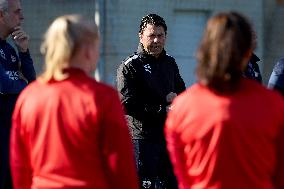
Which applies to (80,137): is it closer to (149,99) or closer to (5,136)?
(5,136)

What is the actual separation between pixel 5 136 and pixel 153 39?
5.38 ft

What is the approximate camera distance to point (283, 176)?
3.82 meters

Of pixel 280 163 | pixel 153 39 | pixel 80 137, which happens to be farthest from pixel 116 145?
pixel 153 39

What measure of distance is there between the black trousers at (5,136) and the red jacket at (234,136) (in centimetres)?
229

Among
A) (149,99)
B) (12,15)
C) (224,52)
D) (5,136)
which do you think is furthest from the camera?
(149,99)

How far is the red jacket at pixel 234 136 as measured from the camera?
371cm

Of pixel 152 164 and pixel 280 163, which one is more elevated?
pixel 280 163

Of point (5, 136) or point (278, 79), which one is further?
point (5, 136)

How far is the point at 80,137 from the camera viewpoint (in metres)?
3.84

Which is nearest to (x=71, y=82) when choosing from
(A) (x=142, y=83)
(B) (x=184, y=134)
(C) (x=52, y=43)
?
(C) (x=52, y=43)

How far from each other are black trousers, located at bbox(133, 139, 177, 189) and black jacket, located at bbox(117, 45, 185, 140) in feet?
0.24

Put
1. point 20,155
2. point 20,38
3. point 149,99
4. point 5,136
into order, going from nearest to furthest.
Answer: point 20,155
point 5,136
point 20,38
point 149,99

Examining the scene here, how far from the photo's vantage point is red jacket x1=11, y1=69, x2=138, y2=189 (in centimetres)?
383

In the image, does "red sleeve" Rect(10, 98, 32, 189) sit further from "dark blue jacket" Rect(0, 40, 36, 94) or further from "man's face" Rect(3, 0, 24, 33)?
"man's face" Rect(3, 0, 24, 33)
